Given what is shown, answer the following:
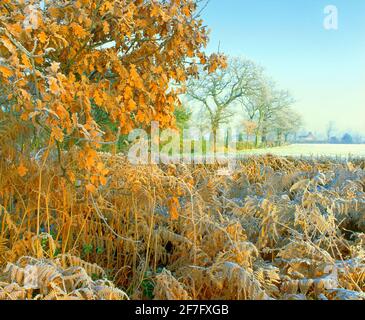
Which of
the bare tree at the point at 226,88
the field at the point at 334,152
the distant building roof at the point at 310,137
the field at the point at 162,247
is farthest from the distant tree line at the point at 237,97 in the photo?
the field at the point at 162,247

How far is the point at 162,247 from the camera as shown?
3369 millimetres

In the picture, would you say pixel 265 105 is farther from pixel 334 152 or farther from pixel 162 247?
pixel 162 247

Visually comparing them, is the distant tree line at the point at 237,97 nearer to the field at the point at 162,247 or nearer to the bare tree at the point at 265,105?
the bare tree at the point at 265,105

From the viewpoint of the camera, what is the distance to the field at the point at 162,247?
2.38 meters

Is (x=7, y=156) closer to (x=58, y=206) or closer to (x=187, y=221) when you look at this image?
(x=58, y=206)

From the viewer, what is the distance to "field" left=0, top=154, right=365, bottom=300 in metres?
2.38

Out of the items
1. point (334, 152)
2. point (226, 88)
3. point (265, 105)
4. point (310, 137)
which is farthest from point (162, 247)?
point (265, 105)

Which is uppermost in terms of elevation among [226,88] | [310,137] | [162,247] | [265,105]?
[226,88]

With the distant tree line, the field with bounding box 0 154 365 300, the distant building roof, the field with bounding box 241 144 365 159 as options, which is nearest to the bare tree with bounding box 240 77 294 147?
the distant tree line

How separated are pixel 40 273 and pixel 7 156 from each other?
1321 mm

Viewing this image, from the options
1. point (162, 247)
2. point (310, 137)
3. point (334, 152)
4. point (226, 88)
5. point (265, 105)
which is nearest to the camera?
point (162, 247)

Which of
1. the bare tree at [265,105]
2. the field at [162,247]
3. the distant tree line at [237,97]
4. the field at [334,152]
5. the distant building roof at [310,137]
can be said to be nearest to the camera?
the field at [162,247]

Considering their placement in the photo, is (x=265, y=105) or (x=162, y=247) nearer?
(x=162, y=247)

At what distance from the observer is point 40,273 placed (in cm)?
222
